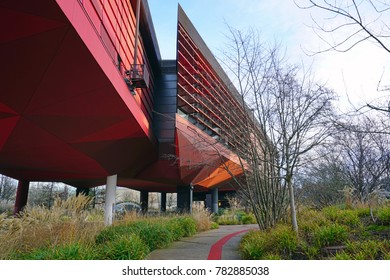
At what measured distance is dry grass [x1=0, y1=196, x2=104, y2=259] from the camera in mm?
5059

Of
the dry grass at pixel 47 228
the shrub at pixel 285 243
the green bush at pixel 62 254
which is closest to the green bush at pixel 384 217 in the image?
the shrub at pixel 285 243

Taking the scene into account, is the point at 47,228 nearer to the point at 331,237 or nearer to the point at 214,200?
the point at 331,237

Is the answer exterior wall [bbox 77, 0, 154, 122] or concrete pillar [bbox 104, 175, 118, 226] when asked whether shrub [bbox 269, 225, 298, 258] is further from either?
concrete pillar [bbox 104, 175, 118, 226]

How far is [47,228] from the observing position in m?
5.81

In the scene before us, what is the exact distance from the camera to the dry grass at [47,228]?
5059mm

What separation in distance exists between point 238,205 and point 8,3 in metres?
28.5

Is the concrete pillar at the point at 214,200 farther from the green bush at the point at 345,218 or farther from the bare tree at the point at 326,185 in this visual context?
the green bush at the point at 345,218

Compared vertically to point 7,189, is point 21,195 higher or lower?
lower

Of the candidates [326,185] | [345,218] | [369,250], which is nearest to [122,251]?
[369,250]

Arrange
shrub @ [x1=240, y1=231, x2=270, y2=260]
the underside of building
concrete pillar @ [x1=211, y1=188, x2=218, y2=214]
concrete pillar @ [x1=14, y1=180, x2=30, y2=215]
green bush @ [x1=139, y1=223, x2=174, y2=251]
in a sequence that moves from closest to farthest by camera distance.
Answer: shrub @ [x1=240, y1=231, x2=270, y2=260], the underside of building, green bush @ [x1=139, y1=223, x2=174, y2=251], concrete pillar @ [x1=14, y1=180, x2=30, y2=215], concrete pillar @ [x1=211, y1=188, x2=218, y2=214]

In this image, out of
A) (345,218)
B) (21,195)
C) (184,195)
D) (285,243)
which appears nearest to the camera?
(285,243)

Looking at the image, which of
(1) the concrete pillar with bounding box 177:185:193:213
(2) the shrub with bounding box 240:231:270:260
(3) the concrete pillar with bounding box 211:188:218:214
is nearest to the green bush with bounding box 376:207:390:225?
(2) the shrub with bounding box 240:231:270:260

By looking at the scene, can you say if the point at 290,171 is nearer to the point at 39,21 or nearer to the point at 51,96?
the point at 39,21

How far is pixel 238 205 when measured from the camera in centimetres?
3080
